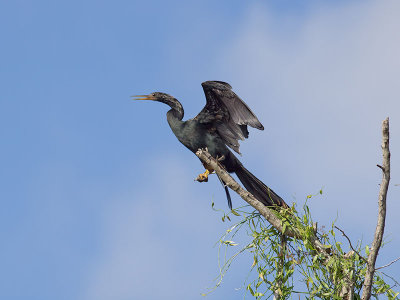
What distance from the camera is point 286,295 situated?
504cm

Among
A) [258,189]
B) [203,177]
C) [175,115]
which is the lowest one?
[258,189]

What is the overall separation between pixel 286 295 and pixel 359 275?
0.62 m

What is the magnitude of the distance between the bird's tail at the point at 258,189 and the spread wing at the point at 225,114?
331 millimetres

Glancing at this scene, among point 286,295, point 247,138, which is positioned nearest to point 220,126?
point 247,138

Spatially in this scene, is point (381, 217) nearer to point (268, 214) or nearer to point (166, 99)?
point (268, 214)

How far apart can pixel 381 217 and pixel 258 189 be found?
1876 mm

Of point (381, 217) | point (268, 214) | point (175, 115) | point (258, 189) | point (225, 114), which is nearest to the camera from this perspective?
point (381, 217)

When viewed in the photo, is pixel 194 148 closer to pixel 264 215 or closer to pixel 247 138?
→ pixel 247 138

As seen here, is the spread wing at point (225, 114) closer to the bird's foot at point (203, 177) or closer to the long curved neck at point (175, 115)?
the long curved neck at point (175, 115)

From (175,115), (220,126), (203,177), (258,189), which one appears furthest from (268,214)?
(175,115)

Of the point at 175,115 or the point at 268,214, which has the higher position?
the point at 175,115

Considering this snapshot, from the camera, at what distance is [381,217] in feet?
14.5

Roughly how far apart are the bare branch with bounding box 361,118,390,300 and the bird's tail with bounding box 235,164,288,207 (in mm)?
1181

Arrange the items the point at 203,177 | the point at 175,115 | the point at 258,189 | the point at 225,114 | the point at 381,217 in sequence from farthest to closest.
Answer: the point at 175,115 → the point at 225,114 → the point at 203,177 → the point at 258,189 → the point at 381,217
